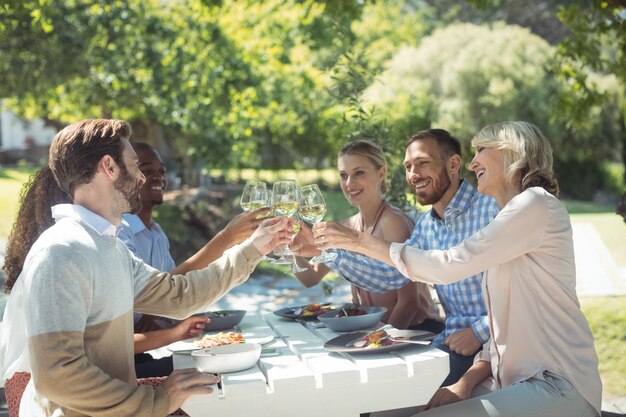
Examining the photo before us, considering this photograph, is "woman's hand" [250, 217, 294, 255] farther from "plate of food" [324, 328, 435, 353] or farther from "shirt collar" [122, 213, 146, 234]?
"shirt collar" [122, 213, 146, 234]

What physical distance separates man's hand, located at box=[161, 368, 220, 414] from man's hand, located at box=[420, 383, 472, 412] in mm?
1030

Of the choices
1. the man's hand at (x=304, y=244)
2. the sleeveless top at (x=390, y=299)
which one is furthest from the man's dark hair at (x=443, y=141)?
the man's hand at (x=304, y=244)

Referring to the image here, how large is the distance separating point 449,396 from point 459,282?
27.3 inches

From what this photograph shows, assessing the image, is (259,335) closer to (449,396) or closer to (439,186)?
(449,396)

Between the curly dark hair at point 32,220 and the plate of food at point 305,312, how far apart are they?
130cm

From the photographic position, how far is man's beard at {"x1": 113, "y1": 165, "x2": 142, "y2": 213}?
2465mm

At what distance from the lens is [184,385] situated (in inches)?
91.2

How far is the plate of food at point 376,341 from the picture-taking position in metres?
2.67

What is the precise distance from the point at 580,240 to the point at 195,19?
8300 mm

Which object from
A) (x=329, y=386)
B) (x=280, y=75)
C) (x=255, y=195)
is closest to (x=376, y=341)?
(x=329, y=386)

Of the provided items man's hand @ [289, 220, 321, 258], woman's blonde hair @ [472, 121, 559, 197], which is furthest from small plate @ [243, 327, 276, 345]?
woman's blonde hair @ [472, 121, 559, 197]

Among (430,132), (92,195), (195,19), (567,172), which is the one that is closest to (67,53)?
(195,19)

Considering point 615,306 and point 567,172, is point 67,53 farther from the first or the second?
point 567,172

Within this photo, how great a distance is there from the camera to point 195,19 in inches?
485
